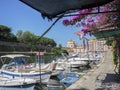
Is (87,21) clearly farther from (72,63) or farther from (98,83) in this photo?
(72,63)

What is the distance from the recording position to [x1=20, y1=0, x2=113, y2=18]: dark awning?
4.38 meters

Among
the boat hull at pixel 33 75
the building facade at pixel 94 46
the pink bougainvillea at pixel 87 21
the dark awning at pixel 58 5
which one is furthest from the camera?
the building facade at pixel 94 46

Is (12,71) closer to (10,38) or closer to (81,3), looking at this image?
(81,3)

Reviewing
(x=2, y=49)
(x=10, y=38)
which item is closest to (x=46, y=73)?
(x=2, y=49)

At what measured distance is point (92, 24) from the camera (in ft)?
36.3

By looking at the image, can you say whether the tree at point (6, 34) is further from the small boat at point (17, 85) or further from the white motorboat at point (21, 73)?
the small boat at point (17, 85)

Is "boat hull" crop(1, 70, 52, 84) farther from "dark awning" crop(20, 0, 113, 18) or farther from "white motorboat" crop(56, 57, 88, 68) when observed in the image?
"dark awning" crop(20, 0, 113, 18)

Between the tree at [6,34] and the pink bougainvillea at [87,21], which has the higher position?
the tree at [6,34]

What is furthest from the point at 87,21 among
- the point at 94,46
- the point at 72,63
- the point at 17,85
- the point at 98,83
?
the point at 94,46

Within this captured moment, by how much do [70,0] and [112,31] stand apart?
541cm

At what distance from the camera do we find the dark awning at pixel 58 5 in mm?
4383

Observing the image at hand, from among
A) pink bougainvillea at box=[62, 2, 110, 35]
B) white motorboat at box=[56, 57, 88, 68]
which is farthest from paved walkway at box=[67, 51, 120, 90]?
white motorboat at box=[56, 57, 88, 68]

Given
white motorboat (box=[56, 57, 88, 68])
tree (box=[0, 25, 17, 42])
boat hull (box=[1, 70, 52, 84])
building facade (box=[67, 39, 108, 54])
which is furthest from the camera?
tree (box=[0, 25, 17, 42])

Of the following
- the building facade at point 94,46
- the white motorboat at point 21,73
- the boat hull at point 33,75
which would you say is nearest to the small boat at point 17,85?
the white motorboat at point 21,73
